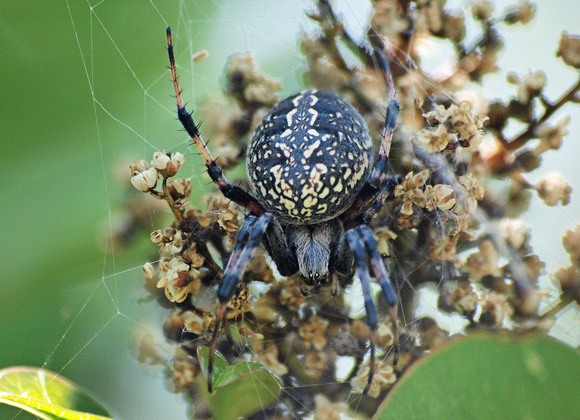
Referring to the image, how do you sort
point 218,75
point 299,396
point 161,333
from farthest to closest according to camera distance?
point 218,75, point 161,333, point 299,396

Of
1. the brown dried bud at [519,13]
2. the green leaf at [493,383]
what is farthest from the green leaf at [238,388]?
the brown dried bud at [519,13]

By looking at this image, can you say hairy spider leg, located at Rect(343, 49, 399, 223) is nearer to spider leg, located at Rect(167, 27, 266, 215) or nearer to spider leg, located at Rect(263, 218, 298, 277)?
spider leg, located at Rect(263, 218, 298, 277)

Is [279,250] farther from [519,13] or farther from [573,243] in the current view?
[519,13]

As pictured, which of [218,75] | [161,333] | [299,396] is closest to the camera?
[299,396]

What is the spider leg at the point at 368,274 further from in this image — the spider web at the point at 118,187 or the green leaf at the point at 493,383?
the green leaf at the point at 493,383

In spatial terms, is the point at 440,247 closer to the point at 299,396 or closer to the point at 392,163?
the point at 392,163

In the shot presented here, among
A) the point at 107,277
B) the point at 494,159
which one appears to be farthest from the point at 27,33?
the point at 494,159
